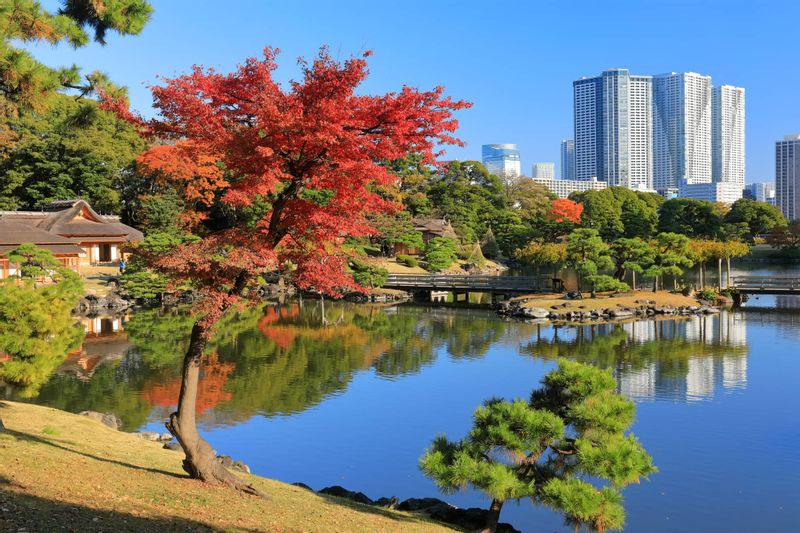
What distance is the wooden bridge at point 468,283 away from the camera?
105ft

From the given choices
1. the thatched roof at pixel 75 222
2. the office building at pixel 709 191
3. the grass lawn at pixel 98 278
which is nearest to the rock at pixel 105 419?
the grass lawn at pixel 98 278

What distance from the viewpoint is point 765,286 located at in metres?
30.5

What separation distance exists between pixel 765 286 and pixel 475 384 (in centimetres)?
2089

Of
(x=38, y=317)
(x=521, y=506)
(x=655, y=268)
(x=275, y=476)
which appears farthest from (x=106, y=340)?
(x=655, y=268)

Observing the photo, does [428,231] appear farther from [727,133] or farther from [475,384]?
Answer: [727,133]

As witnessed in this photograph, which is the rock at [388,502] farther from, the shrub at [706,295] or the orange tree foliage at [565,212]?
the orange tree foliage at [565,212]

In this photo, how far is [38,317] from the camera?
9.87 meters

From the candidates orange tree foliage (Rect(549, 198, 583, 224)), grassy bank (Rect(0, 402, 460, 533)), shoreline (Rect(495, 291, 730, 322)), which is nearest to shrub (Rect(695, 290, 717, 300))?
shoreline (Rect(495, 291, 730, 322))

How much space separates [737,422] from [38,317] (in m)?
11.3

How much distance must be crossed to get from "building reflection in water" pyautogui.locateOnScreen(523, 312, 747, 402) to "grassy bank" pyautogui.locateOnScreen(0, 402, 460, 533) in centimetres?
872

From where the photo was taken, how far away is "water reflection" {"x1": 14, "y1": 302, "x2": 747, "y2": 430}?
13.8m

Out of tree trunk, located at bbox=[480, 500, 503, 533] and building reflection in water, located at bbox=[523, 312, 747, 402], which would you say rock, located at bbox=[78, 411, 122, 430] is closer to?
tree trunk, located at bbox=[480, 500, 503, 533]

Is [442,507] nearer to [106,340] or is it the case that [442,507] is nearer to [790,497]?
[790,497]

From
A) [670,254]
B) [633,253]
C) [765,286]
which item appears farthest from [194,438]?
[765,286]
